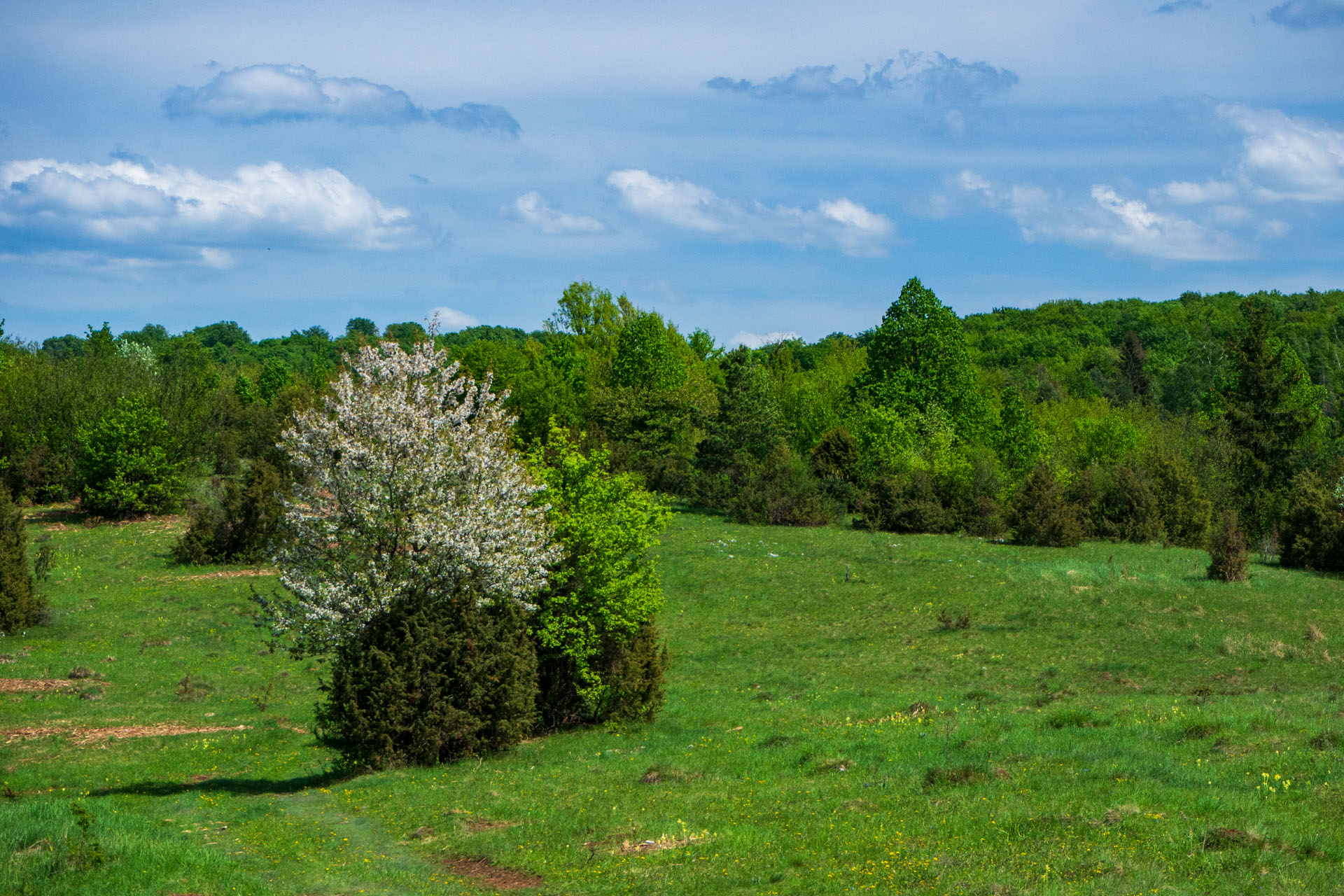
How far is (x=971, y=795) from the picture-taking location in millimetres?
13812

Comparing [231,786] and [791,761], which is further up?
[791,761]

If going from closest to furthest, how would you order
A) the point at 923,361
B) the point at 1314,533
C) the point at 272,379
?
the point at 1314,533
the point at 923,361
the point at 272,379

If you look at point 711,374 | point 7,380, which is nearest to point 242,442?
point 7,380

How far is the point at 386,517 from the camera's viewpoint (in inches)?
792

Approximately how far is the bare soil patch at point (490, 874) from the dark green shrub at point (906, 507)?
4644 cm

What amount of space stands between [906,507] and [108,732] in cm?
4346

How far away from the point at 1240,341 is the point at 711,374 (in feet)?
158

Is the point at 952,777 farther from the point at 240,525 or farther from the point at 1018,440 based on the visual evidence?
the point at 1018,440

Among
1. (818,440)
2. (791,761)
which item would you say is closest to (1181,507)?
(818,440)

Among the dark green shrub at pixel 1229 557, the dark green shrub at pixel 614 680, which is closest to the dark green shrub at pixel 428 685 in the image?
the dark green shrub at pixel 614 680

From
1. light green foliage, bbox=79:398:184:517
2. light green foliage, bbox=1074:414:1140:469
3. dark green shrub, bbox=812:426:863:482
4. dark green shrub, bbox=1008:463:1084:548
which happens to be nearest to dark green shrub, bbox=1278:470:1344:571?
dark green shrub, bbox=1008:463:1084:548

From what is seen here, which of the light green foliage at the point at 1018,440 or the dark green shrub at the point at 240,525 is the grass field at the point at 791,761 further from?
the light green foliage at the point at 1018,440

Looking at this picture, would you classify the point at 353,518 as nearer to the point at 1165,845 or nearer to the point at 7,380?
the point at 1165,845

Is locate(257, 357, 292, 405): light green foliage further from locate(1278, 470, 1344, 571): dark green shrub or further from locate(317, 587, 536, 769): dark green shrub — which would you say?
locate(1278, 470, 1344, 571): dark green shrub
